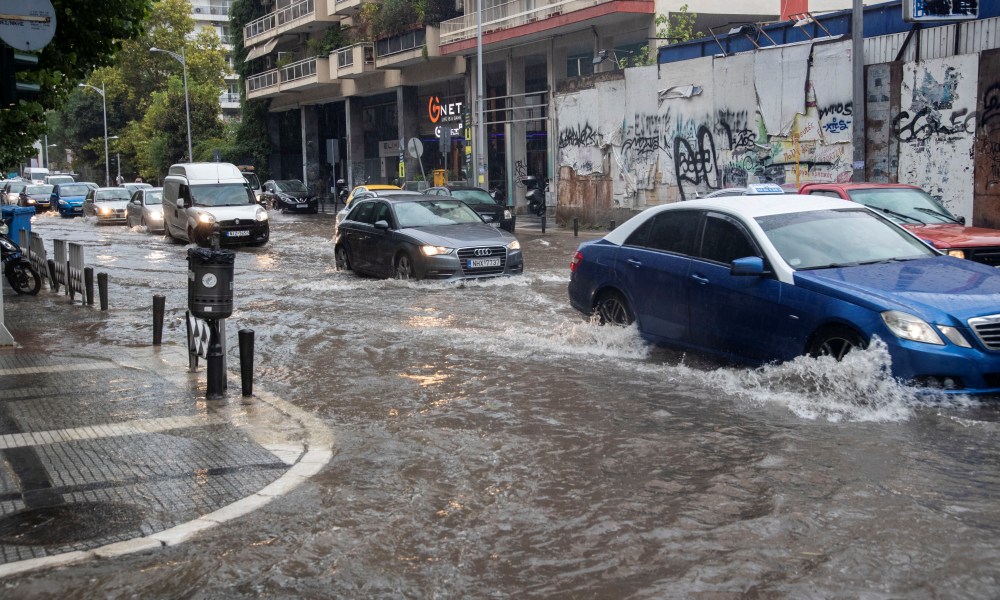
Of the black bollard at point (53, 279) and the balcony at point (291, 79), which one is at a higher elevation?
the balcony at point (291, 79)

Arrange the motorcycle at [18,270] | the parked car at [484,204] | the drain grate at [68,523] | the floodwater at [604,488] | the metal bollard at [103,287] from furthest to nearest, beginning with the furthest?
the parked car at [484,204], the motorcycle at [18,270], the metal bollard at [103,287], the drain grate at [68,523], the floodwater at [604,488]

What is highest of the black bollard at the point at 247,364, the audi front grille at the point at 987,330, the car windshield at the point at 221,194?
the car windshield at the point at 221,194

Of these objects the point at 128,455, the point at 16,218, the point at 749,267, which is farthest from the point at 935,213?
the point at 16,218

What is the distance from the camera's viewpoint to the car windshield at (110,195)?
1601 inches

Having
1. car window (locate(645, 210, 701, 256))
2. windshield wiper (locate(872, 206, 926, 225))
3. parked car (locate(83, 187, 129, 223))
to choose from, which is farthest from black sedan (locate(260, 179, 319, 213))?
car window (locate(645, 210, 701, 256))

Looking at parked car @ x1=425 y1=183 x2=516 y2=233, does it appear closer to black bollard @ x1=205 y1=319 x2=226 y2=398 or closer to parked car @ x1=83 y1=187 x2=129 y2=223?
parked car @ x1=83 y1=187 x2=129 y2=223

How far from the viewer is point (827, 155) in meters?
22.5

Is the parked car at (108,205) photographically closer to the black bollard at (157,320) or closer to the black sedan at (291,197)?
the black sedan at (291,197)

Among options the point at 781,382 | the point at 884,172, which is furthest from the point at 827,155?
the point at 781,382

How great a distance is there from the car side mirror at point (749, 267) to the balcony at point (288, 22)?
4674 centimetres

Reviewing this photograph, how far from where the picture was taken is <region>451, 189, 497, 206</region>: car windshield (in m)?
28.0

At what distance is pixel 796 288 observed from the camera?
25.2 feet

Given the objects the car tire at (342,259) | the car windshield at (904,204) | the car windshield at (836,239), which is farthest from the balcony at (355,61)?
the car windshield at (836,239)

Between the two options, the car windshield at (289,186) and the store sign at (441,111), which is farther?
the car windshield at (289,186)
